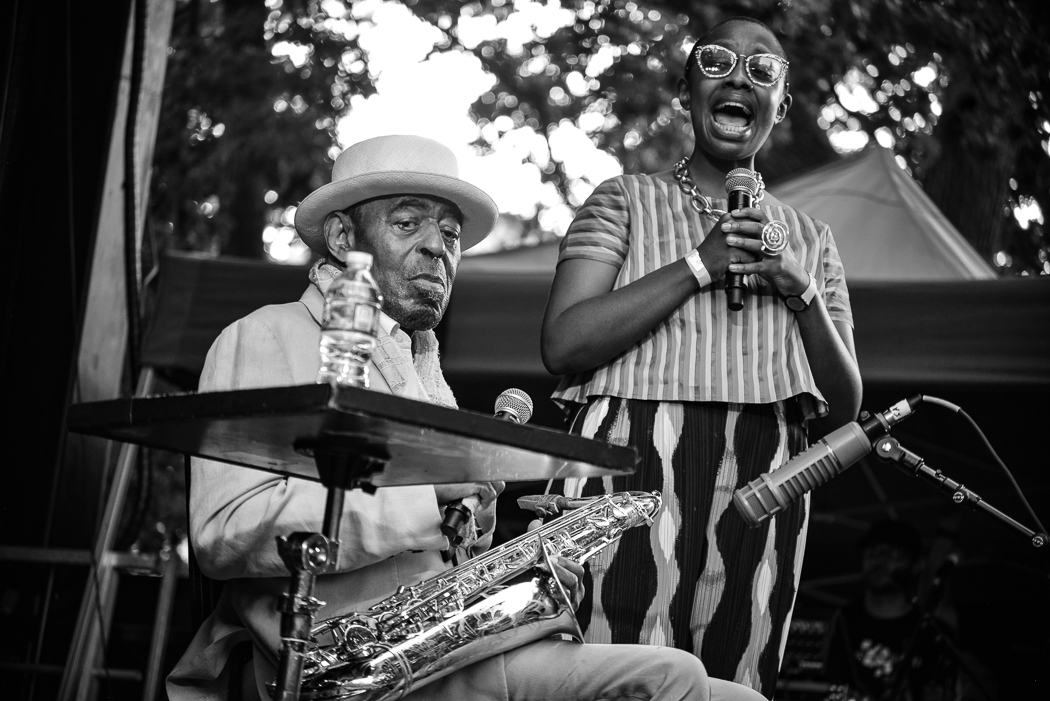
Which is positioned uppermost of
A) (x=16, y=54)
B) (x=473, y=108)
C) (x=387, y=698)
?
(x=473, y=108)

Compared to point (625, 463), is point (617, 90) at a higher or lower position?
higher

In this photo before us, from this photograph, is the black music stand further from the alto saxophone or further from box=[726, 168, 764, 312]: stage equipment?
Result: box=[726, 168, 764, 312]: stage equipment

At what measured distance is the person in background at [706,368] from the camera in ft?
8.61

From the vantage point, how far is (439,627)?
2.18m

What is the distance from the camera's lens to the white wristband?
2746 millimetres

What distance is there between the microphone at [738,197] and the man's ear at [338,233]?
0.98 metres

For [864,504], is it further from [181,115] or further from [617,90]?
[181,115]

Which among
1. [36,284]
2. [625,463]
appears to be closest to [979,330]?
[625,463]

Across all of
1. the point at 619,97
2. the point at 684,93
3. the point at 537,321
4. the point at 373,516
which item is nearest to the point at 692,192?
the point at 684,93

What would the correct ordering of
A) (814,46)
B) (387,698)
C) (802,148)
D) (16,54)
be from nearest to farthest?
(387,698), (16,54), (814,46), (802,148)

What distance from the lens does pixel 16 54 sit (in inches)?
158

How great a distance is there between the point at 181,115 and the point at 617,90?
15.4 feet

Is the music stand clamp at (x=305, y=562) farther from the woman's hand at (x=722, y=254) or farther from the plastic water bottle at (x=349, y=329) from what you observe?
the woman's hand at (x=722, y=254)

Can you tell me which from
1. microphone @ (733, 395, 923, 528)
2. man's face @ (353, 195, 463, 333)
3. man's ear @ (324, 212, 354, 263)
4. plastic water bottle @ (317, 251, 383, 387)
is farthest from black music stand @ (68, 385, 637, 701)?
man's ear @ (324, 212, 354, 263)
